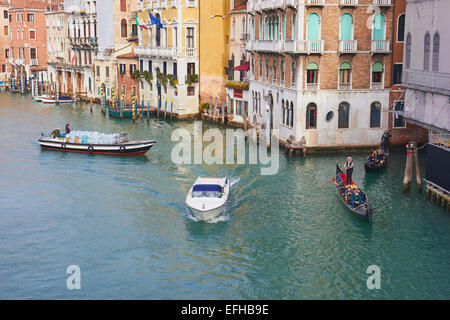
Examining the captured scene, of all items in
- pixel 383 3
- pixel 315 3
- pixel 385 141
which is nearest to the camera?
pixel 385 141

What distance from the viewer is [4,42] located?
8950cm

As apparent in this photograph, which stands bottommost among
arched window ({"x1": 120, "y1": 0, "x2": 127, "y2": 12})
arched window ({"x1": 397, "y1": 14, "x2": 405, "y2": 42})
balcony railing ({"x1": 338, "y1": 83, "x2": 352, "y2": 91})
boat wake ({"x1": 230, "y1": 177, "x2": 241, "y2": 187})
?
boat wake ({"x1": 230, "y1": 177, "x2": 241, "y2": 187})

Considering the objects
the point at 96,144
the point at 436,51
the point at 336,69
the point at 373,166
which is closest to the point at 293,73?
the point at 336,69

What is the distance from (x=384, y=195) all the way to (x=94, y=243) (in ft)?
41.3

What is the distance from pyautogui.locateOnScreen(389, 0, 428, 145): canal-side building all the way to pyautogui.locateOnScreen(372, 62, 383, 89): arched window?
686 mm

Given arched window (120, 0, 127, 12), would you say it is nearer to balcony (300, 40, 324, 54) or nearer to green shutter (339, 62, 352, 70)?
balcony (300, 40, 324, 54)

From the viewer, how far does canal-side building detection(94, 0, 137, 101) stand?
60844 millimetres

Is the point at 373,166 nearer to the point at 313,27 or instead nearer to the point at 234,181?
the point at 234,181

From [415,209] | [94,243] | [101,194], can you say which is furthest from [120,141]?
[415,209]

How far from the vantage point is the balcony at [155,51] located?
51.0m

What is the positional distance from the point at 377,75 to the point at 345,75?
1.95 metres

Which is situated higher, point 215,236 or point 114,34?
point 114,34

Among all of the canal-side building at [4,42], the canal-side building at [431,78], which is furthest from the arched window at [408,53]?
the canal-side building at [4,42]

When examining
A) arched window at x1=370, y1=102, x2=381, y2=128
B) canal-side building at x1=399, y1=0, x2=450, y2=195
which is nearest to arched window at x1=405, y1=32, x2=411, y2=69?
canal-side building at x1=399, y1=0, x2=450, y2=195
